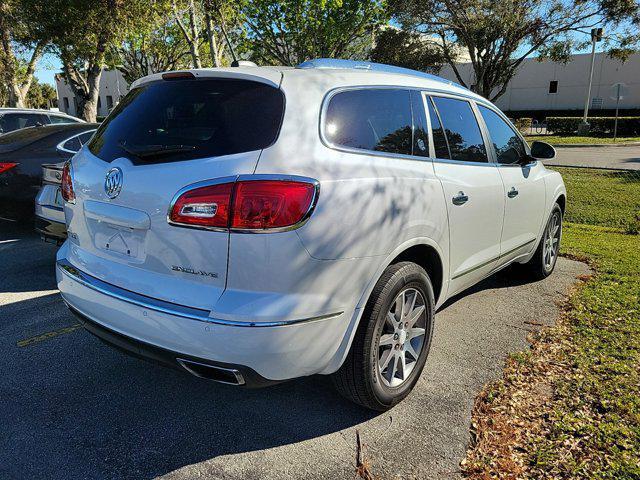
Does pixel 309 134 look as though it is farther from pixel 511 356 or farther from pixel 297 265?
pixel 511 356

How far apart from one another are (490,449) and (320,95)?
6.52 feet

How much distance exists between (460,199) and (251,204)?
1.63 m

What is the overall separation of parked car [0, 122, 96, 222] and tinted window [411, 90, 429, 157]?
16.1ft

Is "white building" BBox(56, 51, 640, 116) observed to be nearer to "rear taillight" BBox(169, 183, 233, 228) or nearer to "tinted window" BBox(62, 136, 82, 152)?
"tinted window" BBox(62, 136, 82, 152)

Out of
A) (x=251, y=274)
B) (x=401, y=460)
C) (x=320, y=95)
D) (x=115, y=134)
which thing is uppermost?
(x=320, y=95)

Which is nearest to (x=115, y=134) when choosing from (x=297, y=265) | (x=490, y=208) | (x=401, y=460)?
(x=297, y=265)

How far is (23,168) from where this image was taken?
6.33 m

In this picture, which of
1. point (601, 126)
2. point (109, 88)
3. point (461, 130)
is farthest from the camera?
point (109, 88)

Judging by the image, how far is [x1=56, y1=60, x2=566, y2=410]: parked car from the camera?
2.26 metres

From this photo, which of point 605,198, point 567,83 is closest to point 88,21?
point 605,198

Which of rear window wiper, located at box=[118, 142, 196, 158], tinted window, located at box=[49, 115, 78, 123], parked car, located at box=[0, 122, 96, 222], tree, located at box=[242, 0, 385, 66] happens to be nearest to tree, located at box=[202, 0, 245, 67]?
tree, located at box=[242, 0, 385, 66]

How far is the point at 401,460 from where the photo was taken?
257cm

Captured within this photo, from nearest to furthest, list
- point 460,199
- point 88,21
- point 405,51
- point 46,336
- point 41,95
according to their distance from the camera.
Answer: point 460,199
point 46,336
point 88,21
point 405,51
point 41,95

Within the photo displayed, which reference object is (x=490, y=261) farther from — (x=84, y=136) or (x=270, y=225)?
(x=84, y=136)
